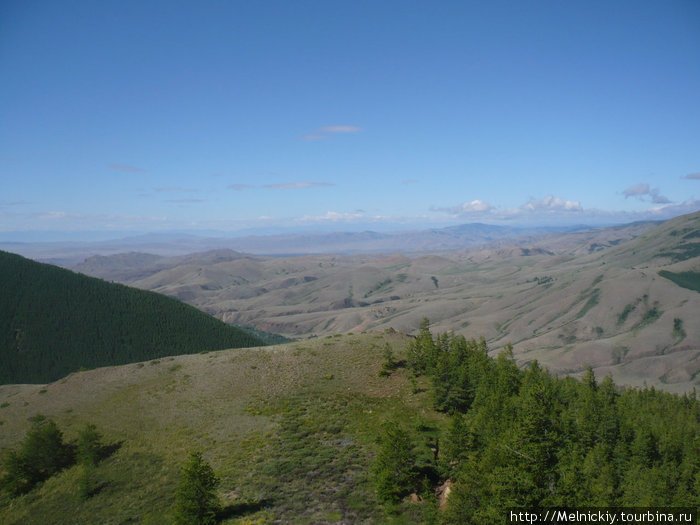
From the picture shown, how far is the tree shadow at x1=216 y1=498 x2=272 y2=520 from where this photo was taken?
32.3 metres

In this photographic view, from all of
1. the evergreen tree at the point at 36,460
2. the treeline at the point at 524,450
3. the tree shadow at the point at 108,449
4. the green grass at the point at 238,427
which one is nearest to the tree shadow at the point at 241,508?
the green grass at the point at 238,427

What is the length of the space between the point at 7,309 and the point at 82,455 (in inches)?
7272

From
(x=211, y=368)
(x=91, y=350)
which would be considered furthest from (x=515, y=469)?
(x=91, y=350)

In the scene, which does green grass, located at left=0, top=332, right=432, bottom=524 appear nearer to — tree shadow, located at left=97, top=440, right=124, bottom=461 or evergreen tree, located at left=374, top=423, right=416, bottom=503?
tree shadow, located at left=97, top=440, right=124, bottom=461

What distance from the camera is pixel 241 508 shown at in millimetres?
33219

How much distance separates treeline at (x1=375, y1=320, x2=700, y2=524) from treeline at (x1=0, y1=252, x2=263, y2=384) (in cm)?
15357

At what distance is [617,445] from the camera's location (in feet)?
175

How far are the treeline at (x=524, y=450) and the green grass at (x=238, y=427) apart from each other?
4469 millimetres

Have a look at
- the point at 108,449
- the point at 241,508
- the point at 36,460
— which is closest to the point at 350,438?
the point at 241,508

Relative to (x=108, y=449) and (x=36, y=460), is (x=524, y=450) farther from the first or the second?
Answer: (x=36, y=460)

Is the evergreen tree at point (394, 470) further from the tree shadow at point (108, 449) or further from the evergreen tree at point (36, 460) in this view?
the evergreen tree at point (36, 460)

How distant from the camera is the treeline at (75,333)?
162625mm

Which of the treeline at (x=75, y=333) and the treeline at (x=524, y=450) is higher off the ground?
the treeline at (x=524, y=450)

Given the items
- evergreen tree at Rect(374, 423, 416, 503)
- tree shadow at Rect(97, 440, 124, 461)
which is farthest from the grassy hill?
tree shadow at Rect(97, 440, 124, 461)
